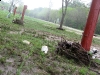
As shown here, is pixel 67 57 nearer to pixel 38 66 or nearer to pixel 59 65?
pixel 59 65

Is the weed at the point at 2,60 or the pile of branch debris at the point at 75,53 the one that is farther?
the pile of branch debris at the point at 75,53

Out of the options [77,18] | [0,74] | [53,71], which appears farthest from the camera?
[77,18]

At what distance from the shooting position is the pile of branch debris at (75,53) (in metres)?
4.83

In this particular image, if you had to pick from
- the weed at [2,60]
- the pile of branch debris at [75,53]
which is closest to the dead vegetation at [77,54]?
the pile of branch debris at [75,53]

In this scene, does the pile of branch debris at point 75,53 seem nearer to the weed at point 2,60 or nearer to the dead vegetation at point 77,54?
the dead vegetation at point 77,54

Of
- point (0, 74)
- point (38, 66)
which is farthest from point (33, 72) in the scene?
point (0, 74)

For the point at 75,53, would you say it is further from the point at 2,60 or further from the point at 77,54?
the point at 2,60

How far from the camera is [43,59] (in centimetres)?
443

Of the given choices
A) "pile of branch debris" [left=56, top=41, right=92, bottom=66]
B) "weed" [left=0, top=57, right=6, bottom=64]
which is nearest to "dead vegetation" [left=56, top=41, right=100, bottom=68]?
"pile of branch debris" [left=56, top=41, right=92, bottom=66]

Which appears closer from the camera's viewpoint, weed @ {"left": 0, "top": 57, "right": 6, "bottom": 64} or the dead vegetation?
weed @ {"left": 0, "top": 57, "right": 6, "bottom": 64}

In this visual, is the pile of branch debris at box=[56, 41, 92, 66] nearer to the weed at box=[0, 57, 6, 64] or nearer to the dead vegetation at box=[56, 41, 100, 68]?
the dead vegetation at box=[56, 41, 100, 68]

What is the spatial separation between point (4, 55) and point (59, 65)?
1.23m

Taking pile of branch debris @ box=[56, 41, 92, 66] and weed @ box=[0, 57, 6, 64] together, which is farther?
pile of branch debris @ box=[56, 41, 92, 66]

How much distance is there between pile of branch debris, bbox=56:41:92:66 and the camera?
4835 mm
